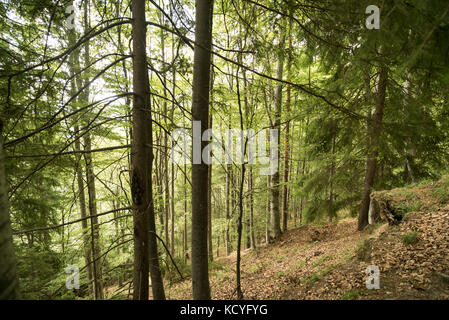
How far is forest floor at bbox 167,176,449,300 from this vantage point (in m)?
3.28

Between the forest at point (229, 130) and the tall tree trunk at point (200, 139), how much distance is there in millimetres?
15

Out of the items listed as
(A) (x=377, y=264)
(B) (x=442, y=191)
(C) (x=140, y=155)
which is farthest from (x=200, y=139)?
Result: (B) (x=442, y=191)

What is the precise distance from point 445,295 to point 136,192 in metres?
4.45

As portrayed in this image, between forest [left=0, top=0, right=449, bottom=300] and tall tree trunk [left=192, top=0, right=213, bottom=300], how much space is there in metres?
0.01

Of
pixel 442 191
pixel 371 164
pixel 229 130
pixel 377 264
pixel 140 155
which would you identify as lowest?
pixel 377 264

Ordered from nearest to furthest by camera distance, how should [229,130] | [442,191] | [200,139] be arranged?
[200,139]
[229,130]
[442,191]

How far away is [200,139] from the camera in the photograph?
2248 mm

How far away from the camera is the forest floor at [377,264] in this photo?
10.8 feet

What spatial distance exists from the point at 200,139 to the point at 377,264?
15.3 feet

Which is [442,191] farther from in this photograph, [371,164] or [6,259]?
[6,259]

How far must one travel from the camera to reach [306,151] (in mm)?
7121

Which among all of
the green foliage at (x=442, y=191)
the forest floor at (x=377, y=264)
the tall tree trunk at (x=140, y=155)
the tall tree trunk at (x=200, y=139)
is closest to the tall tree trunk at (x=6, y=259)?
the tall tree trunk at (x=140, y=155)
